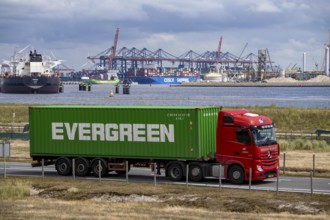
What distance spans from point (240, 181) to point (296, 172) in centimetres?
742

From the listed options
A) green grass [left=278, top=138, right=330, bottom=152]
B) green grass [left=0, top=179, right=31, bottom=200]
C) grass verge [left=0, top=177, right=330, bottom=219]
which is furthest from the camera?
green grass [left=278, top=138, right=330, bottom=152]

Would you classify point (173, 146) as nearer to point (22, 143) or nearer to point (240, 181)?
point (240, 181)

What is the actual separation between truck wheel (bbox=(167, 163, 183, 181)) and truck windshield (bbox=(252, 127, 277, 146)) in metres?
3.65

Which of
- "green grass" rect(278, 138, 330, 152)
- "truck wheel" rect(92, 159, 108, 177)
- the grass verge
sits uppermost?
"truck wheel" rect(92, 159, 108, 177)

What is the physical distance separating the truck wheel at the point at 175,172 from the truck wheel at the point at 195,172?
0.44 m

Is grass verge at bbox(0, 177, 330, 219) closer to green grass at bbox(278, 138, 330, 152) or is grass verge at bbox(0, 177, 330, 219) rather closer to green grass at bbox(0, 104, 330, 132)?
green grass at bbox(278, 138, 330, 152)

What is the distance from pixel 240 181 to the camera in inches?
1262

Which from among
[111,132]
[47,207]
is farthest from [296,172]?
[47,207]

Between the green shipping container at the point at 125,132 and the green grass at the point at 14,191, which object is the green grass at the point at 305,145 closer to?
the green shipping container at the point at 125,132

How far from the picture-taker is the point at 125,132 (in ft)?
112

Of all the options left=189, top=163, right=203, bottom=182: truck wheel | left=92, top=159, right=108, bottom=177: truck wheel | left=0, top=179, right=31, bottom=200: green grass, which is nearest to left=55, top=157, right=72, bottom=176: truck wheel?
left=92, top=159, right=108, bottom=177: truck wheel

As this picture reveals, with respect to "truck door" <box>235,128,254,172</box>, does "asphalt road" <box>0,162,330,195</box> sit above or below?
below

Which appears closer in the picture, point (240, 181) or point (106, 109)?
point (240, 181)

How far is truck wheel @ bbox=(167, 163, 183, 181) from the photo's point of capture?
32.9 meters
